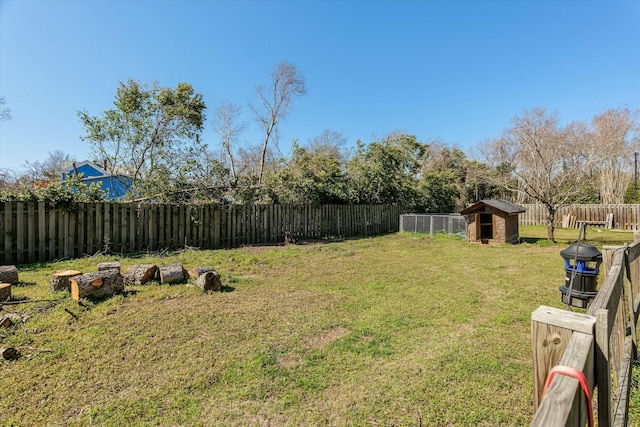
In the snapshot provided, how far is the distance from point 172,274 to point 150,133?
23.2 feet

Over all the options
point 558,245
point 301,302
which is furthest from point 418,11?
point 301,302

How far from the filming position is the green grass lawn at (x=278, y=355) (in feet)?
7.13

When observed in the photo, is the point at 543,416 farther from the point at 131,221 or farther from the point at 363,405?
the point at 131,221

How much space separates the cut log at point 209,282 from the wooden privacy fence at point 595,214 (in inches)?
Result: 778

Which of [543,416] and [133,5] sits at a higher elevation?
[133,5]

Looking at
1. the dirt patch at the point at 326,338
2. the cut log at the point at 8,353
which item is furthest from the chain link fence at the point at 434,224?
the cut log at the point at 8,353

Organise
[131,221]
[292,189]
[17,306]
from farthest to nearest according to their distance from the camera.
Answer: [292,189] → [131,221] → [17,306]

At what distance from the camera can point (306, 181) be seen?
1184cm

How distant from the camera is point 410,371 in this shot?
2.69 metres

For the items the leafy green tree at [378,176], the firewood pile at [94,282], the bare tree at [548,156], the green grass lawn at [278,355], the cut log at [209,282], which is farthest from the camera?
the leafy green tree at [378,176]

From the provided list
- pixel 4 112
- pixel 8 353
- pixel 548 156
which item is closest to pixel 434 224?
pixel 548 156

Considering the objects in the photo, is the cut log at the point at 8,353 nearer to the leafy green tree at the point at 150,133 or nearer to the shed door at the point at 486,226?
the leafy green tree at the point at 150,133

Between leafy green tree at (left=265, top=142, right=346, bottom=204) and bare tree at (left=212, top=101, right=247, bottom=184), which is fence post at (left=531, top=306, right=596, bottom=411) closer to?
leafy green tree at (left=265, top=142, right=346, bottom=204)

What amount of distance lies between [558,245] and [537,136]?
3.90 m
